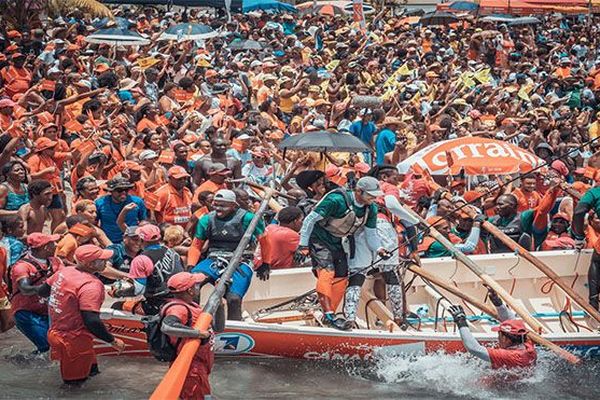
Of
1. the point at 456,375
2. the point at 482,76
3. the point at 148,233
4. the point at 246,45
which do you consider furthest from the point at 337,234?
the point at 246,45

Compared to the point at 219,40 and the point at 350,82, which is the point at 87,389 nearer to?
the point at 350,82

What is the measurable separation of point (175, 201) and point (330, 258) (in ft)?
7.59

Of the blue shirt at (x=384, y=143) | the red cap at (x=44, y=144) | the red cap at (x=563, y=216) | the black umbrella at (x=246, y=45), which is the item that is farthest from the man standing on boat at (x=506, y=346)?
the black umbrella at (x=246, y=45)

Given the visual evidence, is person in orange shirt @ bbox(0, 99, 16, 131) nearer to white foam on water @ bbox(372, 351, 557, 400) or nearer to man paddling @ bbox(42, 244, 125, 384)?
man paddling @ bbox(42, 244, 125, 384)

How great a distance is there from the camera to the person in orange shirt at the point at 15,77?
1852 cm

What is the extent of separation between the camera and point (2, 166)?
1266 cm

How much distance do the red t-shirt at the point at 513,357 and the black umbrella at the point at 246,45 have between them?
56.1 feet

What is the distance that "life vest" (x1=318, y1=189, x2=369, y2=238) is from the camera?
10.7 m

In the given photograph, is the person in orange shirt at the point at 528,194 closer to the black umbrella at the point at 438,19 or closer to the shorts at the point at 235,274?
the shorts at the point at 235,274

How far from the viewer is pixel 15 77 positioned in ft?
61.4

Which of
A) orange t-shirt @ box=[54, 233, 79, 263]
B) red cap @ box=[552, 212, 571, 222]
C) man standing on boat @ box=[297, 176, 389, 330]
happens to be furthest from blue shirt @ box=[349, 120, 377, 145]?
orange t-shirt @ box=[54, 233, 79, 263]

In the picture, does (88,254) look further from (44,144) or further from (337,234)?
(44,144)

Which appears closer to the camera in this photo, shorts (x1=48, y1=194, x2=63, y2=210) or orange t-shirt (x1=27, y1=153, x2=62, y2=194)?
orange t-shirt (x1=27, y1=153, x2=62, y2=194)

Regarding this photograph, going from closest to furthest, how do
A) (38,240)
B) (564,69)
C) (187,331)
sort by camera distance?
(187,331)
(38,240)
(564,69)
